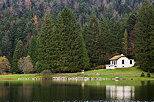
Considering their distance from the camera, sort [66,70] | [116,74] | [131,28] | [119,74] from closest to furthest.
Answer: [119,74], [116,74], [66,70], [131,28]

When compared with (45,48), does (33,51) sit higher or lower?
→ lower

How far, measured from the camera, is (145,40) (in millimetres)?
81562

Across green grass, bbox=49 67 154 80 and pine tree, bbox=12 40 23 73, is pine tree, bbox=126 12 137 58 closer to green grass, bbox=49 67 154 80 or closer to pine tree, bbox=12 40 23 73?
green grass, bbox=49 67 154 80

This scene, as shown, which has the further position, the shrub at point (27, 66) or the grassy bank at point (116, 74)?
the shrub at point (27, 66)

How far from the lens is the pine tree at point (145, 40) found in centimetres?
7941

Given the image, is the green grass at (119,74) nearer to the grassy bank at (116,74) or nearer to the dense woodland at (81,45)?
the grassy bank at (116,74)

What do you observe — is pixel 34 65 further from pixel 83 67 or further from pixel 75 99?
pixel 75 99

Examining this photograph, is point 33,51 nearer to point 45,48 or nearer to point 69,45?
point 45,48

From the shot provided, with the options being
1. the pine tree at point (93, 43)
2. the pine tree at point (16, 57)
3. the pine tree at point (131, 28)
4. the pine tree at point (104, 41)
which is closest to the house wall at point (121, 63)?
the pine tree at point (93, 43)

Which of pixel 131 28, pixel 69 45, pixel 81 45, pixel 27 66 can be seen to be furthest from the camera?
pixel 131 28

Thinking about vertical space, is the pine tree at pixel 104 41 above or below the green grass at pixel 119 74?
above

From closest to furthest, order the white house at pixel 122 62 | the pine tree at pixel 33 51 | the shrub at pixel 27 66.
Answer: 1. the white house at pixel 122 62
2. the shrub at pixel 27 66
3. the pine tree at pixel 33 51

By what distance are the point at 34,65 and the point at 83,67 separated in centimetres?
1927

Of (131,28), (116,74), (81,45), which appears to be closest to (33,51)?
(81,45)
